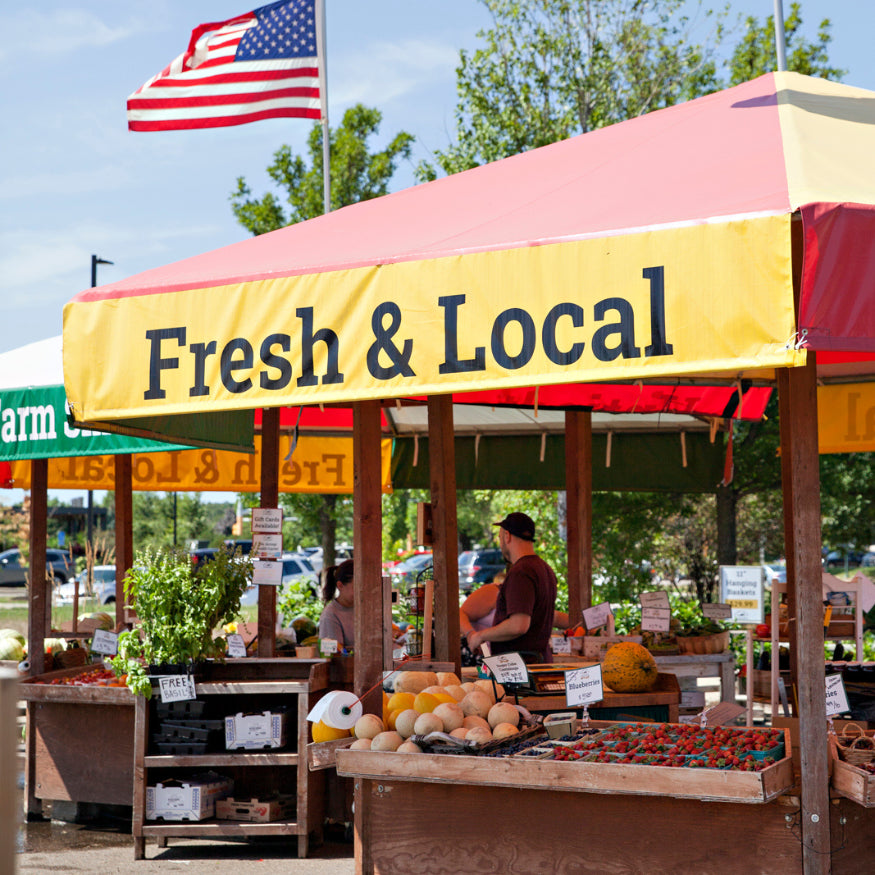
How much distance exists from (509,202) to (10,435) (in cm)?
357

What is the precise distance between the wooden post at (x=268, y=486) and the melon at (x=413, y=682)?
7.25 feet

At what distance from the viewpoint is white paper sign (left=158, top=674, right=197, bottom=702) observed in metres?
6.16

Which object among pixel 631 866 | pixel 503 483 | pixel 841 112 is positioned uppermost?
pixel 841 112

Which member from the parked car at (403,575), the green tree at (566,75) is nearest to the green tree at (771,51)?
the green tree at (566,75)

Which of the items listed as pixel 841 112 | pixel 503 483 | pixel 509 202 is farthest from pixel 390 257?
pixel 503 483

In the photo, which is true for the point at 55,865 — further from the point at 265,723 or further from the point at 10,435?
the point at 10,435

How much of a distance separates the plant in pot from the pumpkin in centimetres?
224

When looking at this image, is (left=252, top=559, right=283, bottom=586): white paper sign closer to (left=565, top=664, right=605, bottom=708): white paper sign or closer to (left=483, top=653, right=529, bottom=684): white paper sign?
(left=483, top=653, right=529, bottom=684): white paper sign

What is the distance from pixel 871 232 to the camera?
3.01 metres

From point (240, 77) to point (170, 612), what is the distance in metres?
3.94

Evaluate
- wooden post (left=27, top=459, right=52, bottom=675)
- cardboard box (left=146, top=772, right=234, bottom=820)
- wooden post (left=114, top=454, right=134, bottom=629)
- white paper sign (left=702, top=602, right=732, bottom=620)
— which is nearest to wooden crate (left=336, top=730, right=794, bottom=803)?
cardboard box (left=146, top=772, right=234, bottom=820)

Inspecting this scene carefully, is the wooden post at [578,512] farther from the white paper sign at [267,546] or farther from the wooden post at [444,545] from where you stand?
the white paper sign at [267,546]

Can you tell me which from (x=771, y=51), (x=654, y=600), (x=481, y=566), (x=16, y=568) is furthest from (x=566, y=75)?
(x=16, y=568)

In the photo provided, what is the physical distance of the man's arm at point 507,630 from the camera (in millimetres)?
5875
